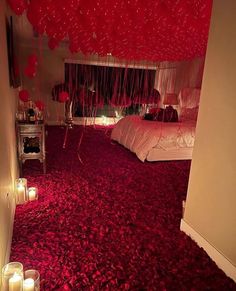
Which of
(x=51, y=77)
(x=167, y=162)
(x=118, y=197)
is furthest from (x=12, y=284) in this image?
(x=51, y=77)

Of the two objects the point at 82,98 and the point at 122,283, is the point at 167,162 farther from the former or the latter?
the point at 82,98

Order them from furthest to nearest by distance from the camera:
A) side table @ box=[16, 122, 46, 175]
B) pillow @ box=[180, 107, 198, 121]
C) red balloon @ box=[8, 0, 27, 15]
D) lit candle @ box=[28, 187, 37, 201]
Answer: pillow @ box=[180, 107, 198, 121]
side table @ box=[16, 122, 46, 175]
lit candle @ box=[28, 187, 37, 201]
red balloon @ box=[8, 0, 27, 15]

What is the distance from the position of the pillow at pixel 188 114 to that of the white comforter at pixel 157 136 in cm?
51

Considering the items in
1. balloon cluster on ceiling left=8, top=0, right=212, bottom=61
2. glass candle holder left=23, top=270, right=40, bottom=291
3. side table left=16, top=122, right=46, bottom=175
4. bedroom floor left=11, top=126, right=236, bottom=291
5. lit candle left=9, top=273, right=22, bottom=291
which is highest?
balloon cluster on ceiling left=8, top=0, right=212, bottom=61

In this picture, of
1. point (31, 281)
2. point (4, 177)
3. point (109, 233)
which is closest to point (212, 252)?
point (109, 233)

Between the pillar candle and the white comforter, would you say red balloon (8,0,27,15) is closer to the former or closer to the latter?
the pillar candle

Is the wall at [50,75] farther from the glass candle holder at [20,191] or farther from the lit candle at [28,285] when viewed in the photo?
the lit candle at [28,285]

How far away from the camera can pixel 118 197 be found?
2.54 m

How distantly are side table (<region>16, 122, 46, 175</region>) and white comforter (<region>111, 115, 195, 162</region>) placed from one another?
143 centimetres

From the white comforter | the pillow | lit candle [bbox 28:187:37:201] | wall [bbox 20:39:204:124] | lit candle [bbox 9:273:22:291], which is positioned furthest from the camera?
wall [bbox 20:39:204:124]

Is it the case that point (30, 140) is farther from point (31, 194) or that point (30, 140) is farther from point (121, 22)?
point (121, 22)

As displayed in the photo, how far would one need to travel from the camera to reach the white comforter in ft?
11.8

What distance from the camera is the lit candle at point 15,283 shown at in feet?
3.97

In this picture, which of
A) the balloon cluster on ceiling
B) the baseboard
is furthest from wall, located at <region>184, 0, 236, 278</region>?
the balloon cluster on ceiling
